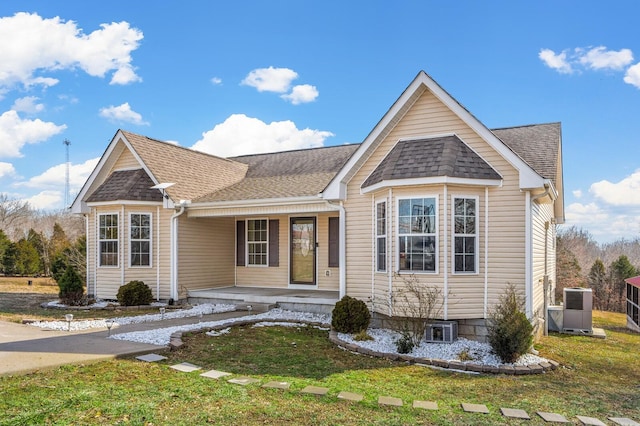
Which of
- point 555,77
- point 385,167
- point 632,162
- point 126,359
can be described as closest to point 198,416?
point 126,359

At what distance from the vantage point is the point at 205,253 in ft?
48.0

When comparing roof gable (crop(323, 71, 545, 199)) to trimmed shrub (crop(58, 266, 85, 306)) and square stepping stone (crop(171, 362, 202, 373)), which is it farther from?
trimmed shrub (crop(58, 266, 85, 306))

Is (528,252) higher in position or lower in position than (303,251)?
higher

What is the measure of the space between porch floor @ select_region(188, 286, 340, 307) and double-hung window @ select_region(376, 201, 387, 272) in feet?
6.99

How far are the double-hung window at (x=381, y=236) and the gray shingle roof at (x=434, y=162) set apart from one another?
63cm

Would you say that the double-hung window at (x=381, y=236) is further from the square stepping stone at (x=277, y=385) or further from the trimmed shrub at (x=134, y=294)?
the trimmed shrub at (x=134, y=294)

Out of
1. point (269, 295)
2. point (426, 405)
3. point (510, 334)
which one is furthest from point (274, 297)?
point (426, 405)

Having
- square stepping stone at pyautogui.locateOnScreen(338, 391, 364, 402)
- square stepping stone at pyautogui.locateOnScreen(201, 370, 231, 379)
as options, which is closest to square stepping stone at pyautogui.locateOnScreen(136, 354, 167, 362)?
square stepping stone at pyautogui.locateOnScreen(201, 370, 231, 379)

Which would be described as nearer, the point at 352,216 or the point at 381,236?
the point at 381,236

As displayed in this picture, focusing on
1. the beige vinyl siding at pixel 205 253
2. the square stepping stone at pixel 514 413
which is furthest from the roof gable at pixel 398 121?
the beige vinyl siding at pixel 205 253


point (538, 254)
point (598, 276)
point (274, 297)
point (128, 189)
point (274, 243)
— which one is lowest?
point (598, 276)

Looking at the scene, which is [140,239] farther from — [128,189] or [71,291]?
[71,291]

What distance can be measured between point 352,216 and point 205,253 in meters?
5.93

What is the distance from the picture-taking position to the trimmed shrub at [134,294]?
13070 mm
